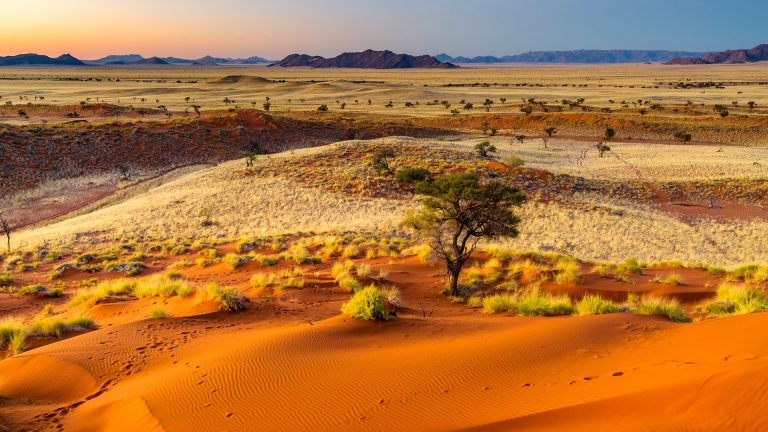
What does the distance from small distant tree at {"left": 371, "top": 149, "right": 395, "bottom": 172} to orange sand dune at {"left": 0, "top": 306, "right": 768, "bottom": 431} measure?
2614 centimetres

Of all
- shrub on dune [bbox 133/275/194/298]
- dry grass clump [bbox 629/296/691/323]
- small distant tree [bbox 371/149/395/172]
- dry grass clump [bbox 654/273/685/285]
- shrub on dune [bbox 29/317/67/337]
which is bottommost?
dry grass clump [bbox 654/273/685/285]

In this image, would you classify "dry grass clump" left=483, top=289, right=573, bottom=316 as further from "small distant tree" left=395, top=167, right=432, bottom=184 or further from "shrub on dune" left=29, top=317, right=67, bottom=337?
"small distant tree" left=395, top=167, right=432, bottom=184

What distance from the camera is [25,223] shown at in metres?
30.4

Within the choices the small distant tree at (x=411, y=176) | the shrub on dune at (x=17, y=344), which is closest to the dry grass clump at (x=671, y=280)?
the shrub on dune at (x=17, y=344)

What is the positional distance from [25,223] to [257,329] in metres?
27.5

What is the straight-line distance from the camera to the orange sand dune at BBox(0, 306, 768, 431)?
5.90 meters

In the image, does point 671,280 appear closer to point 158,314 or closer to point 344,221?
point 158,314

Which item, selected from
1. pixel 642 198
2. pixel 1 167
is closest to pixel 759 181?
pixel 642 198

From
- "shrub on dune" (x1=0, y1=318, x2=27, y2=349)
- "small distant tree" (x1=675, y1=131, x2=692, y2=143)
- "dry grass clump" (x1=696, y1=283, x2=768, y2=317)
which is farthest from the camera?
"small distant tree" (x1=675, y1=131, x2=692, y2=143)

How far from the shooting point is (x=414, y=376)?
24.6ft

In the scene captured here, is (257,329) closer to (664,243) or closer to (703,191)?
(664,243)

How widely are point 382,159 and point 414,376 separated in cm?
3084

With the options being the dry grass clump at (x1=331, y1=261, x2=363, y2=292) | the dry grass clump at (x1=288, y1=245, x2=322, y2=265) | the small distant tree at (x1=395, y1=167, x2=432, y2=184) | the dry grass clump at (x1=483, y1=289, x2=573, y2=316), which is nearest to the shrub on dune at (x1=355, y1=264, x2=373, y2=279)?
the dry grass clump at (x1=331, y1=261, x2=363, y2=292)

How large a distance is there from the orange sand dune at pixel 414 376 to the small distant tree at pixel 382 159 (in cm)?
2614
